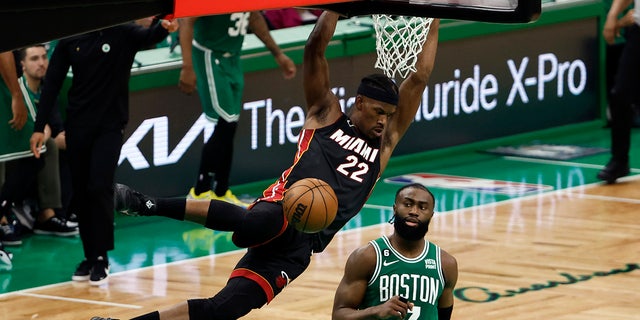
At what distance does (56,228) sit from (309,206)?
5451mm

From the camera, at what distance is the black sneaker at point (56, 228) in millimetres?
12773

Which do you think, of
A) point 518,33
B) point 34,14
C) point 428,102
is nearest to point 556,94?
point 518,33

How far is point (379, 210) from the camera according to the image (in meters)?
13.8

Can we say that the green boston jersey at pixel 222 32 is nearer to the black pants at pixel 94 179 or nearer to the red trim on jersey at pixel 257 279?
the black pants at pixel 94 179

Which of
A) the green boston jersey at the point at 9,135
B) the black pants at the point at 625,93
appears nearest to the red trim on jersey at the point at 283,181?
the green boston jersey at the point at 9,135

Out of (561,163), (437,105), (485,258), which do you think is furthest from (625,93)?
(485,258)

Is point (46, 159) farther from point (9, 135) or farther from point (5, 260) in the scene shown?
point (5, 260)

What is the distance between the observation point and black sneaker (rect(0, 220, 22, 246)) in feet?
40.7

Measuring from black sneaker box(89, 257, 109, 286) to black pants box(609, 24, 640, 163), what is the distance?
18.5 feet

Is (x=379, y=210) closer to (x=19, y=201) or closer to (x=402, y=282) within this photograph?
(x=19, y=201)

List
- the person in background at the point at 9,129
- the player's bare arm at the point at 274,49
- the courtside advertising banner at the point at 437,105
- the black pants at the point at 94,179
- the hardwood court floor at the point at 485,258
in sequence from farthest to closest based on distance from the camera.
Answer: the courtside advertising banner at the point at 437,105, the player's bare arm at the point at 274,49, the person in background at the point at 9,129, the black pants at the point at 94,179, the hardwood court floor at the point at 485,258

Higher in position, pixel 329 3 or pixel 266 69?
pixel 329 3

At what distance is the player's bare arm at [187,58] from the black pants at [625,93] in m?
4.20

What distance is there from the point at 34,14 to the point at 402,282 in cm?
310
